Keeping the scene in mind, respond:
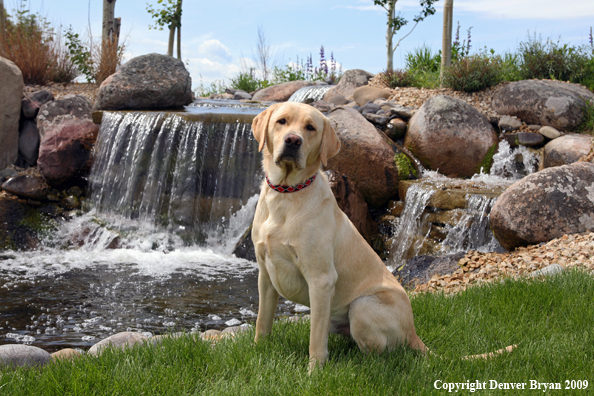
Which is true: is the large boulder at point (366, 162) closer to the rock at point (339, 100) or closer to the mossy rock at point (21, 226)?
the rock at point (339, 100)

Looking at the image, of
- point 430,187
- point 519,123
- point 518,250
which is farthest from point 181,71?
point 518,250

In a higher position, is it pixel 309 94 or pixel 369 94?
pixel 309 94

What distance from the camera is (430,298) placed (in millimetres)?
3990

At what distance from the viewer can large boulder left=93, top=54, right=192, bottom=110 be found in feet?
33.2

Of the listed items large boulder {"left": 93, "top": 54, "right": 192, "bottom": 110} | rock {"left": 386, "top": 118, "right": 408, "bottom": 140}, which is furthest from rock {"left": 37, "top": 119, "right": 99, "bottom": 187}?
rock {"left": 386, "top": 118, "right": 408, "bottom": 140}

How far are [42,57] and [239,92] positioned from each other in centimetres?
666

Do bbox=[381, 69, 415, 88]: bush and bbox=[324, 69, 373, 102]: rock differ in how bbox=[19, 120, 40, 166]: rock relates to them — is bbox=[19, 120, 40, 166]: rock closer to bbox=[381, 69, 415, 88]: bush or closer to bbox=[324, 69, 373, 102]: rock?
bbox=[324, 69, 373, 102]: rock

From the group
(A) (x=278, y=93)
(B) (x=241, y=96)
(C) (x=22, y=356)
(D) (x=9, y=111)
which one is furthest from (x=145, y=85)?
(C) (x=22, y=356)

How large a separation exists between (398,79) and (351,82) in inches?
68.8

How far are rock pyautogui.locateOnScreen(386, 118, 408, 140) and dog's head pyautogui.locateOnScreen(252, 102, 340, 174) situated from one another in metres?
6.98

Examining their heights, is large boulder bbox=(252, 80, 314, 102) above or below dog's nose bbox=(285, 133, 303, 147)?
above

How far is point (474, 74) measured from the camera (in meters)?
11.7

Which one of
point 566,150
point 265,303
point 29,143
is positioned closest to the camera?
point 265,303

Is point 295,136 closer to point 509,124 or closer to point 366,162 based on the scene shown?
point 366,162
